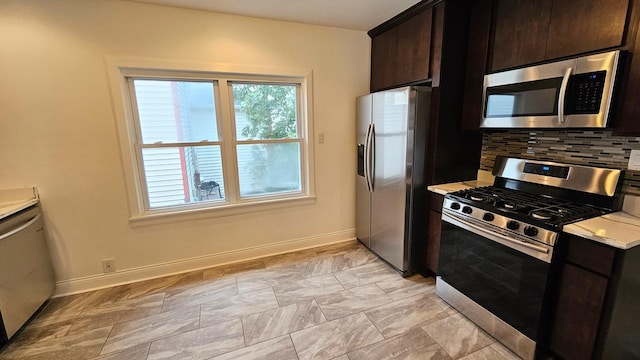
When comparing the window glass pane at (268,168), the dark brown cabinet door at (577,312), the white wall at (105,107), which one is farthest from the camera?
the window glass pane at (268,168)

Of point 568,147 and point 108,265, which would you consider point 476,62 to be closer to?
point 568,147

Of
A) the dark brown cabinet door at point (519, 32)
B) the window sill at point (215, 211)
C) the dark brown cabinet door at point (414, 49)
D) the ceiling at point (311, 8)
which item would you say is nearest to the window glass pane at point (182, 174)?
the window sill at point (215, 211)

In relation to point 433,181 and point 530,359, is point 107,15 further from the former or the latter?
point 530,359

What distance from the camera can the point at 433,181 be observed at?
2.42m

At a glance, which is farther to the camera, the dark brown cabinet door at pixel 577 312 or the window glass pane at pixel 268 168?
the window glass pane at pixel 268 168

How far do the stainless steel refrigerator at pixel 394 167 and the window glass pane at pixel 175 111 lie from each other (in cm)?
159

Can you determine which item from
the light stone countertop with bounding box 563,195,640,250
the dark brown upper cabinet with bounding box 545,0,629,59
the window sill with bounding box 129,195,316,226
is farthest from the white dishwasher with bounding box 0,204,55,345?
the dark brown upper cabinet with bounding box 545,0,629,59

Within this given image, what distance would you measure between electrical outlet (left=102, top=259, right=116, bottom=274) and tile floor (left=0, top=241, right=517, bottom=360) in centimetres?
18

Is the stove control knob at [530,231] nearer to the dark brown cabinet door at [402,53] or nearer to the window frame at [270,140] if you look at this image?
the dark brown cabinet door at [402,53]

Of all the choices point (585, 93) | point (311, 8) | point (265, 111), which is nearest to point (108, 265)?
point (265, 111)

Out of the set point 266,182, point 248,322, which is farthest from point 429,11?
point 248,322

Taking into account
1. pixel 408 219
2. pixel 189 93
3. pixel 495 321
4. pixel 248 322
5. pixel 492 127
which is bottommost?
pixel 248 322

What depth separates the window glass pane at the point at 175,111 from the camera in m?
2.47

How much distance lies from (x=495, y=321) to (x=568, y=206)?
2.95 ft
